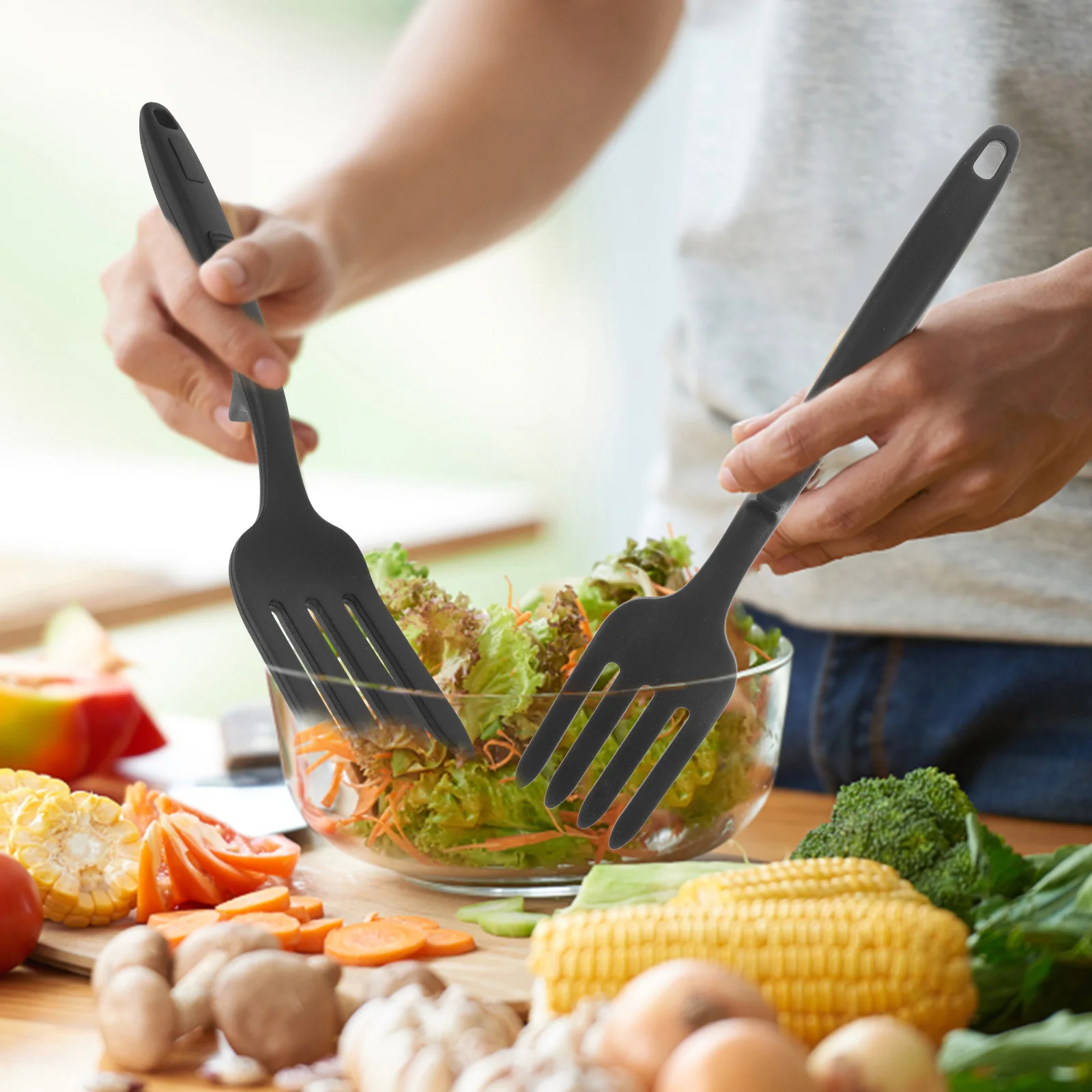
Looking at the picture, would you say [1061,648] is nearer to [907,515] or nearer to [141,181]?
[907,515]

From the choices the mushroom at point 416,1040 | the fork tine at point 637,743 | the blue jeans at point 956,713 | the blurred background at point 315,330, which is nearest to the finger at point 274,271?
the fork tine at point 637,743

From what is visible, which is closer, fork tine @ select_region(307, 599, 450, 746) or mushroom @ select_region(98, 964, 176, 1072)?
mushroom @ select_region(98, 964, 176, 1072)

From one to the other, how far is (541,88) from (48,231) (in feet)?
8.10

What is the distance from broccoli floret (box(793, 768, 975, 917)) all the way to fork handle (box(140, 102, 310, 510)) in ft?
1.54

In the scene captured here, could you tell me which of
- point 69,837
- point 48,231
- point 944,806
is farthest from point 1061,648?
point 48,231

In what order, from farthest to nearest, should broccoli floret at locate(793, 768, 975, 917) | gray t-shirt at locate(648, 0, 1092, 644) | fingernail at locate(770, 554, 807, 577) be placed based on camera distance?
gray t-shirt at locate(648, 0, 1092, 644) < fingernail at locate(770, 554, 807, 577) < broccoli floret at locate(793, 768, 975, 917)

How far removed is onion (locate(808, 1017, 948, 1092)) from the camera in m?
0.58

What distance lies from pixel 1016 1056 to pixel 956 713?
90cm

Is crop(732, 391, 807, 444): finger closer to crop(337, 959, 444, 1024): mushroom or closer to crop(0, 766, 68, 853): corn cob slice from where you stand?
crop(337, 959, 444, 1024): mushroom

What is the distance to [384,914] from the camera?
1.00 metres

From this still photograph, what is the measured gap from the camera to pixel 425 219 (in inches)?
60.4

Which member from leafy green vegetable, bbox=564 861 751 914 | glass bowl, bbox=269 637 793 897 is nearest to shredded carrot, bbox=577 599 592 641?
glass bowl, bbox=269 637 793 897

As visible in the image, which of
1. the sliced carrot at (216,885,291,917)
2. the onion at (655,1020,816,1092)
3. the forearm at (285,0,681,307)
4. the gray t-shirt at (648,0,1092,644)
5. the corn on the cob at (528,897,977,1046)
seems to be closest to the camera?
the onion at (655,1020,816,1092)

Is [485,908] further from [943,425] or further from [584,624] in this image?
[943,425]
